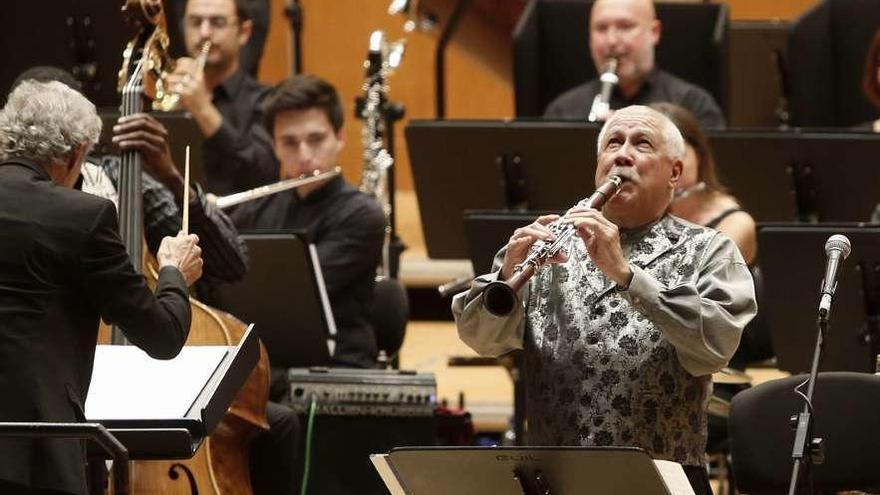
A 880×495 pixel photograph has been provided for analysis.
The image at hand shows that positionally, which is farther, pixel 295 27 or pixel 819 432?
pixel 295 27

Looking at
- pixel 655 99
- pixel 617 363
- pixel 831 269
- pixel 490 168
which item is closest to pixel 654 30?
pixel 655 99

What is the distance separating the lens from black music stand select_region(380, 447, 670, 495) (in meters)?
3.20

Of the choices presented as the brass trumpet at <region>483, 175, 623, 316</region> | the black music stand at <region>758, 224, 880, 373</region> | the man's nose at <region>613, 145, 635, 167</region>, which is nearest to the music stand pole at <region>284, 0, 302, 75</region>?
the black music stand at <region>758, 224, 880, 373</region>

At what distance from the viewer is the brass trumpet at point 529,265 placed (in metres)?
3.48

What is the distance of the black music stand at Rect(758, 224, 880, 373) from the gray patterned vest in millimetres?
902

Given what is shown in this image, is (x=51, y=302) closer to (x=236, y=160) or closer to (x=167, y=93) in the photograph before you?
(x=167, y=93)

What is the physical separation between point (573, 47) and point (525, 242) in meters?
3.59

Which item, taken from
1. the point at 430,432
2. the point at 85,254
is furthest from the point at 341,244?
the point at 85,254

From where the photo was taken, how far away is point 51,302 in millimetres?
3266

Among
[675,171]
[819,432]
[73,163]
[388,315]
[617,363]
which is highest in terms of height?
[73,163]

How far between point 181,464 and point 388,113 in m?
2.58

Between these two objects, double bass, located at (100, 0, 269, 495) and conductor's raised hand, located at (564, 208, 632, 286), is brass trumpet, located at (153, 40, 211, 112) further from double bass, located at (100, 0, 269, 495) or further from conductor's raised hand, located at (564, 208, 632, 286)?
conductor's raised hand, located at (564, 208, 632, 286)

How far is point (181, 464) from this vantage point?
404 cm

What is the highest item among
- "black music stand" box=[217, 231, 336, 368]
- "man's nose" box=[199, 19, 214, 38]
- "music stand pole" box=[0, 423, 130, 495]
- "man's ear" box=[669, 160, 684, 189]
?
"man's nose" box=[199, 19, 214, 38]
